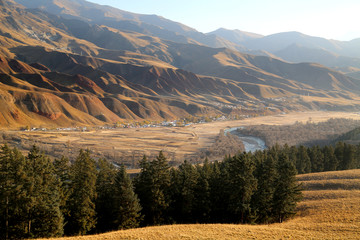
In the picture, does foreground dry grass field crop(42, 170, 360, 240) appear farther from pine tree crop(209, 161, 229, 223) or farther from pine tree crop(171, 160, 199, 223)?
pine tree crop(209, 161, 229, 223)

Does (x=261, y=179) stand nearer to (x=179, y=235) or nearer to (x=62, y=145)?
(x=179, y=235)

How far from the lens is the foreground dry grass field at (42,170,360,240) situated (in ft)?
83.4

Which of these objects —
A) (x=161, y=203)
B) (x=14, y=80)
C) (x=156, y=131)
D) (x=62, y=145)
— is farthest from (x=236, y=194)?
(x=14, y=80)

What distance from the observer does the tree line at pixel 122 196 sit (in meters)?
27.7

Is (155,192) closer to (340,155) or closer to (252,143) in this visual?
(340,155)

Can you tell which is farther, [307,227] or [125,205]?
[125,205]

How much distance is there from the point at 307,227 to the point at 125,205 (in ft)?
68.9

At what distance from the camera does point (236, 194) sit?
1355 inches

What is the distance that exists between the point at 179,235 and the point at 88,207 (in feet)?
42.0

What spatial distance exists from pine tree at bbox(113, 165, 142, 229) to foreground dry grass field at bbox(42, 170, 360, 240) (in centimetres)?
478

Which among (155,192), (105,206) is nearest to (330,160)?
(155,192)

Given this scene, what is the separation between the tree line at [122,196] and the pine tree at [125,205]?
0.38ft

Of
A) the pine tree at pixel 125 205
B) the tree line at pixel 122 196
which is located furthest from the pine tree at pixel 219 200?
the pine tree at pixel 125 205

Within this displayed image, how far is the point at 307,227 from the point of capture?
29219mm
